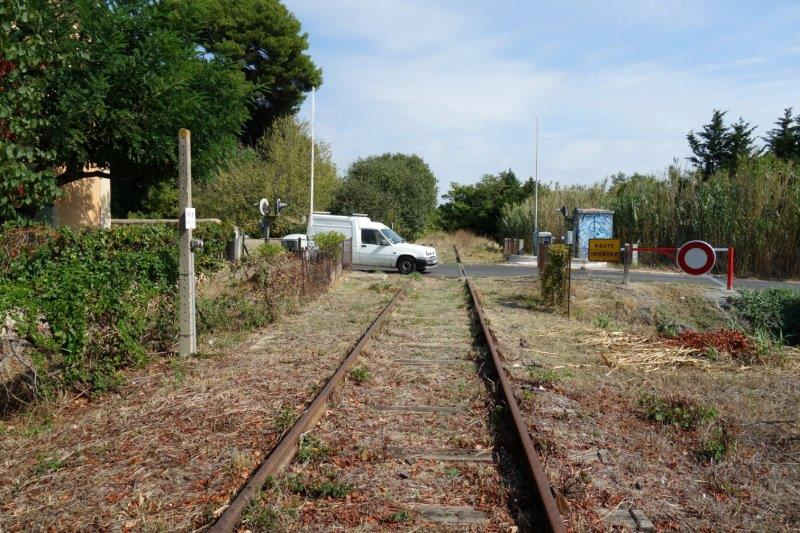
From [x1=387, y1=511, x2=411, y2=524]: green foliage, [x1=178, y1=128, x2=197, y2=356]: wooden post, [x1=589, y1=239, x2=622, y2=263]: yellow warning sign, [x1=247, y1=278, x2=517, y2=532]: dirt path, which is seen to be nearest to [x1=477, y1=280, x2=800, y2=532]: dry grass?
[x1=247, y1=278, x2=517, y2=532]: dirt path

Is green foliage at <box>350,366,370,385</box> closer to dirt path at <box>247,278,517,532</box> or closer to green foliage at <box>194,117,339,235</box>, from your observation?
dirt path at <box>247,278,517,532</box>

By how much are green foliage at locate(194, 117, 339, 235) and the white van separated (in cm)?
1108

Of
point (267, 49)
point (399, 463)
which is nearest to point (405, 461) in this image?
point (399, 463)

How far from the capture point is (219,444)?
198 inches

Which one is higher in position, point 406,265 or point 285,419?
point 406,265

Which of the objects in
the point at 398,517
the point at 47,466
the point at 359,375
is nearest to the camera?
the point at 398,517

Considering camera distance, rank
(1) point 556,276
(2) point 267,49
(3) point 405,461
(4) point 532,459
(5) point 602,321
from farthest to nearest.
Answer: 1. (2) point 267,49
2. (1) point 556,276
3. (5) point 602,321
4. (3) point 405,461
5. (4) point 532,459

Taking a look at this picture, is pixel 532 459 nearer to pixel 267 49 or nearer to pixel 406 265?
pixel 406 265

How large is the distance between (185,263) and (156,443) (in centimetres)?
331

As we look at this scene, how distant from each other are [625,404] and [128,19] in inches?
478

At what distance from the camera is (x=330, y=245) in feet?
56.7

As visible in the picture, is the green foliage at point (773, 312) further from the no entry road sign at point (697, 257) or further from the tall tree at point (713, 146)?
the tall tree at point (713, 146)

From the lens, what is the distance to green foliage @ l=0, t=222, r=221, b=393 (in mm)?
5629

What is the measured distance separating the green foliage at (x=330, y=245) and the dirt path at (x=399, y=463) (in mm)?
8772
